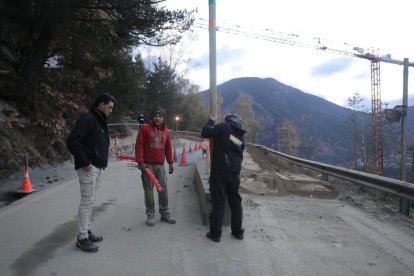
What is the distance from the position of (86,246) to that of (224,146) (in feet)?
7.47

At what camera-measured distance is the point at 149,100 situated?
53.0 meters

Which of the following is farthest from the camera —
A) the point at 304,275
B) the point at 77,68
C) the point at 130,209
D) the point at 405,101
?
the point at 77,68

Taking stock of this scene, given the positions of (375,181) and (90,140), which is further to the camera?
(375,181)

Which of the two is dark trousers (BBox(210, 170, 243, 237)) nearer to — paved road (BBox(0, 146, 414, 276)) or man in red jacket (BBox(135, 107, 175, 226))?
paved road (BBox(0, 146, 414, 276))

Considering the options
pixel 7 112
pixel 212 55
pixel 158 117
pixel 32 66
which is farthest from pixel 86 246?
pixel 7 112

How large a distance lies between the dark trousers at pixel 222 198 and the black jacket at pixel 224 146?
0.10m

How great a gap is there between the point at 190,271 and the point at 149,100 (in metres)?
49.9

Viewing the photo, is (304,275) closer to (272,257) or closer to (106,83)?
(272,257)

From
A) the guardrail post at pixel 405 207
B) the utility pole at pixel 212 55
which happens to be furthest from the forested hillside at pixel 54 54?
the guardrail post at pixel 405 207

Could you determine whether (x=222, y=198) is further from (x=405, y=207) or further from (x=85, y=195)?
(x=405, y=207)

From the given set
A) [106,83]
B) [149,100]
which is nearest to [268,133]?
[149,100]

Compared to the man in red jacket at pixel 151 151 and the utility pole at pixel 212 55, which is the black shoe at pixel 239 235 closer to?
the man in red jacket at pixel 151 151

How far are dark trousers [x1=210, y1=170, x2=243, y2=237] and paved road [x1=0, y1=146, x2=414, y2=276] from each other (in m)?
0.22

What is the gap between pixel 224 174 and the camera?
5.38 metres
